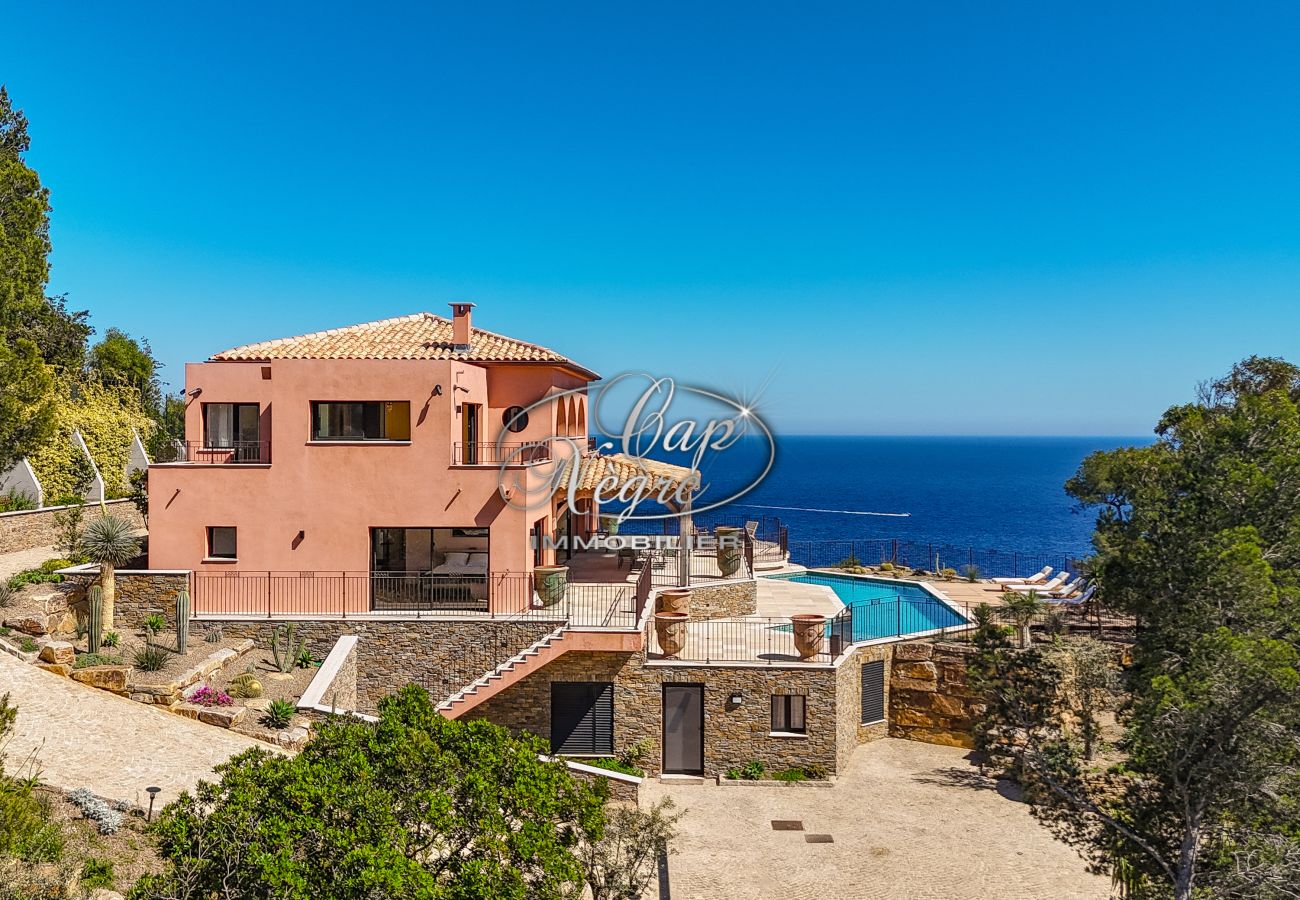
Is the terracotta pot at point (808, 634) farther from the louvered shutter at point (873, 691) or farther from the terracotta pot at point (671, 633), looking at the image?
the louvered shutter at point (873, 691)

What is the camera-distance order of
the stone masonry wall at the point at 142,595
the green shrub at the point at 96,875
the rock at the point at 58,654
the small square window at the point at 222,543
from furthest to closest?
1. the small square window at the point at 222,543
2. the stone masonry wall at the point at 142,595
3. the rock at the point at 58,654
4. the green shrub at the point at 96,875

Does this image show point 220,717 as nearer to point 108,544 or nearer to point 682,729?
point 108,544

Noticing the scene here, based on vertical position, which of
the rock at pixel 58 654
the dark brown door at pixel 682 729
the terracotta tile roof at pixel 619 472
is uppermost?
the terracotta tile roof at pixel 619 472

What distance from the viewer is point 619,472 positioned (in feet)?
85.3

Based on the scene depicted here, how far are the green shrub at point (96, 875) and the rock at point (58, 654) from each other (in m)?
9.97

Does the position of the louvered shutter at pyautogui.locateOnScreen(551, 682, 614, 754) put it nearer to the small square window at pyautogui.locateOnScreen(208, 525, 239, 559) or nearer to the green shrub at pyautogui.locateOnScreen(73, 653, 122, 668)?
the small square window at pyautogui.locateOnScreen(208, 525, 239, 559)

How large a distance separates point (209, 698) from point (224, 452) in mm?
8617

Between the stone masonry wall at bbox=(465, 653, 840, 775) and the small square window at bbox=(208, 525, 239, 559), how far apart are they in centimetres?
834

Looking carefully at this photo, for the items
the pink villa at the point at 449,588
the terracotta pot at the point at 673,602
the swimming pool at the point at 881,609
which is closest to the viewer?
the pink villa at the point at 449,588

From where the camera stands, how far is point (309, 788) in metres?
9.11

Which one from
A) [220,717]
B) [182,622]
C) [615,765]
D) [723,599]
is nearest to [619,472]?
[723,599]

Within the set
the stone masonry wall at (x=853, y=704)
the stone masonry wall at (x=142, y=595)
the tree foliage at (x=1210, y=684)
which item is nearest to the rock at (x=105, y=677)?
the stone masonry wall at (x=142, y=595)

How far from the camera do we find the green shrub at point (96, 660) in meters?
19.1

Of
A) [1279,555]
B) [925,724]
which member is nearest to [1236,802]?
[1279,555]
